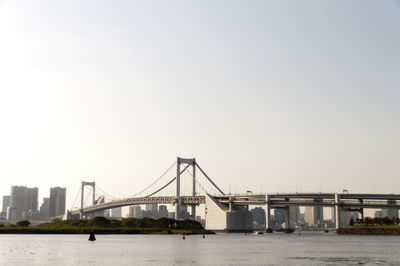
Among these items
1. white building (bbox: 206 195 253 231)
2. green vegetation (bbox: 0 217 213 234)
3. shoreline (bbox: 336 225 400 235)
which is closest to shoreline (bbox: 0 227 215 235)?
green vegetation (bbox: 0 217 213 234)

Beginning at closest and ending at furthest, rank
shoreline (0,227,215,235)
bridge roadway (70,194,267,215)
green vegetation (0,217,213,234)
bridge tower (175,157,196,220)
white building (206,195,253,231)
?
shoreline (0,227,215,235) < green vegetation (0,217,213,234) < white building (206,195,253,231) < bridge roadway (70,194,267,215) < bridge tower (175,157,196,220)

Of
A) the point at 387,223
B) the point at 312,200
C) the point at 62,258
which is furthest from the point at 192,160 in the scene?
the point at 62,258

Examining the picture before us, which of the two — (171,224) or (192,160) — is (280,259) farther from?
(192,160)

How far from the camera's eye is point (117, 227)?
442 feet

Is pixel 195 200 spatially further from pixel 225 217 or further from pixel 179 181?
pixel 225 217

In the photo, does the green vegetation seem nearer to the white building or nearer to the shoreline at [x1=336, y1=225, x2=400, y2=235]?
the white building

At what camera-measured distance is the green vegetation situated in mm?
123262

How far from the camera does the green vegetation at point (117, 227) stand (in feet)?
404

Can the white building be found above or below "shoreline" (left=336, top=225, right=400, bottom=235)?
above

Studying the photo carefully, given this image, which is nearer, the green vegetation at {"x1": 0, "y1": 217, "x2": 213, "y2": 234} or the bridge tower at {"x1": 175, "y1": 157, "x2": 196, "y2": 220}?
the green vegetation at {"x1": 0, "y1": 217, "x2": 213, "y2": 234}

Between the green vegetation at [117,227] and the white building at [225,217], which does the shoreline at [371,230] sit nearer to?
the white building at [225,217]

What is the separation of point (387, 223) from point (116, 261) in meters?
105

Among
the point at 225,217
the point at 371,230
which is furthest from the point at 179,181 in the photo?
the point at 371,230

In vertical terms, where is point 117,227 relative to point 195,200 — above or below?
below
